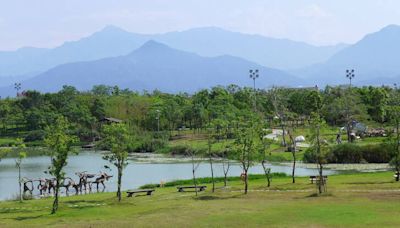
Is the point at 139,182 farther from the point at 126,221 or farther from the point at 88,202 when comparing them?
the point at 126,221

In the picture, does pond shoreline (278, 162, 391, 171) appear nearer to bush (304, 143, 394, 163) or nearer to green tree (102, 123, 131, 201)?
bush (304, 143, 394, 163)

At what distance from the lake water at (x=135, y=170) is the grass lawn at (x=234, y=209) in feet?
46.5

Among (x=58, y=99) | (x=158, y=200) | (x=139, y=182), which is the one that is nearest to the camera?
(x=158, y=200)

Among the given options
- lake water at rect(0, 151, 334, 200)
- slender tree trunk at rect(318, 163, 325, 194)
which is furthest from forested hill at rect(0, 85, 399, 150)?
slender tree trunk at rect(318, 163, 325, 194)

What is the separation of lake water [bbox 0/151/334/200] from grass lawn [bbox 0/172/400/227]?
14.2 meters

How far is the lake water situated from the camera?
57.3 metres

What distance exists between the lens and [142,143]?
344 feet

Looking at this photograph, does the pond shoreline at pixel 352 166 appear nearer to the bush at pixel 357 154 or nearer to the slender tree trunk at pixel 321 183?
the bush at pixel 357 154

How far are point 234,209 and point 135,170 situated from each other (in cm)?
4049

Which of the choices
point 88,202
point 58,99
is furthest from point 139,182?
point 58,99

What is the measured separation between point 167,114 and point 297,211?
9585 cm

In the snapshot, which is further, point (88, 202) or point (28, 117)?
point (28, 117)

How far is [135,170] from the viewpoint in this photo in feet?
230

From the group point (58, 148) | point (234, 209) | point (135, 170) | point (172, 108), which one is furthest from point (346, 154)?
point (172, 108)
